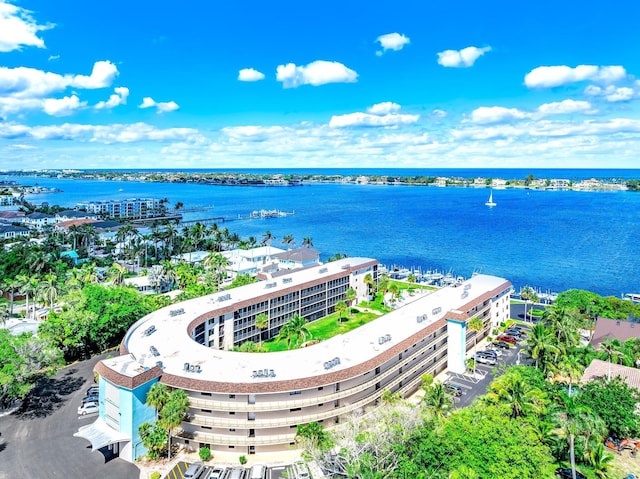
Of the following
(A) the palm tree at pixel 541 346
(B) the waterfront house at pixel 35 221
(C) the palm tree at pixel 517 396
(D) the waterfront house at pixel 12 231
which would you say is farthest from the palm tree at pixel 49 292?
(B) the waterfront house at pixel 35 221

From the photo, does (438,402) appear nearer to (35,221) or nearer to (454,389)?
(454,389)

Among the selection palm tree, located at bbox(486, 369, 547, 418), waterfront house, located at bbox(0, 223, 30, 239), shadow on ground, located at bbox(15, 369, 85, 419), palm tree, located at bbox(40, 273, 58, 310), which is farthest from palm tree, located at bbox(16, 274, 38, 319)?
waterfront house, located at bbox(0, 223, 30, 239)

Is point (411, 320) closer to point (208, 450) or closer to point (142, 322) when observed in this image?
point (208, 450)

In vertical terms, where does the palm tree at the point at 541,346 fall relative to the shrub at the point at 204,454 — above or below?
above

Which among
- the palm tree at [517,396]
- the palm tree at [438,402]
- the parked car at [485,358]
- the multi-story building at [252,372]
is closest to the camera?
the palm tree at [517,396]

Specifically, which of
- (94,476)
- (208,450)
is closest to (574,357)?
(208,450)

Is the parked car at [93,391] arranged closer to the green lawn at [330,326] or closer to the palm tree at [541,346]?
the green lawn at [330,326]
